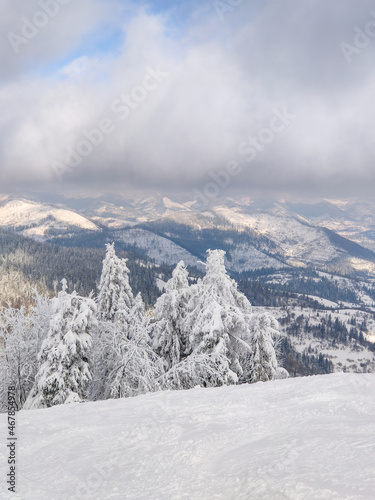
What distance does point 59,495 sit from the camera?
5082 millimetres

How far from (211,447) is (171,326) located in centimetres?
1752

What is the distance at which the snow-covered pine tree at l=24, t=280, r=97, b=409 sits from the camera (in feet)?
61.5

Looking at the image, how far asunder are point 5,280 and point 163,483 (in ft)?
637

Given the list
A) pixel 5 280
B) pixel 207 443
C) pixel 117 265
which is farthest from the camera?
pixel 5 280

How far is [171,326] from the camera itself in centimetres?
2366

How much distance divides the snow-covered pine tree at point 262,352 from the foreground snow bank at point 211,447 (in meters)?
12.4

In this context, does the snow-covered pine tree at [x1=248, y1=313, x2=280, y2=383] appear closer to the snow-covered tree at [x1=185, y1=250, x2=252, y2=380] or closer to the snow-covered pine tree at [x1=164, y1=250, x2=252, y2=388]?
the snow-covered tree at [x1=185, y1=250, x2=252, y2=380]

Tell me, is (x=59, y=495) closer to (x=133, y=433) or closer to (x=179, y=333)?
(x=133, y=433)

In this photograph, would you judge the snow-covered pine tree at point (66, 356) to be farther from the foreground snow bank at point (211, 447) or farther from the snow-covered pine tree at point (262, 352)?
the snow-covered pine tree at point (262, 352)

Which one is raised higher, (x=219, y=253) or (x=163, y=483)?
(x=219, y=253)

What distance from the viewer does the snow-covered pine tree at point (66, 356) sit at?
18.8 m

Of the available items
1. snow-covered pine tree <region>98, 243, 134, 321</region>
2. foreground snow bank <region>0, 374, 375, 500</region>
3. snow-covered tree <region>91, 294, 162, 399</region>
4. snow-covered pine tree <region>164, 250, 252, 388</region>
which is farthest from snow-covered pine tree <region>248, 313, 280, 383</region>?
foreground snow bank <region>0, 374, 375, 500</region>

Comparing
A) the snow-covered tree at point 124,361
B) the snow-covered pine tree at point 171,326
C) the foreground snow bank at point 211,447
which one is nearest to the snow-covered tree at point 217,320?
the snow-covered pine tree at point 171,326

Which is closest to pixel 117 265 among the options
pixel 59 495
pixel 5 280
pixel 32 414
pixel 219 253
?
pixel 219 253
